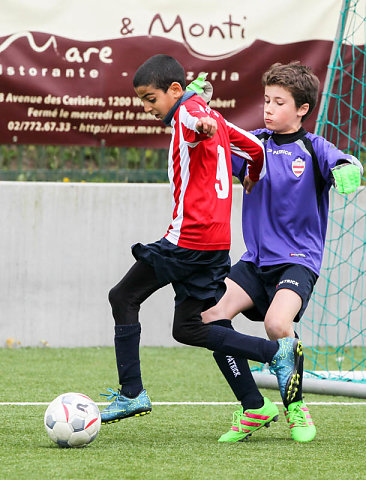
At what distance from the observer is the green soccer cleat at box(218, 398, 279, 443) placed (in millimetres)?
4191

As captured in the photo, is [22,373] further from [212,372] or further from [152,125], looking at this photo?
[152,125]

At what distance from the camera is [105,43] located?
24.3ft

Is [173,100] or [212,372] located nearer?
[173,100]

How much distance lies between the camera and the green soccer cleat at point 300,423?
4.17 meters

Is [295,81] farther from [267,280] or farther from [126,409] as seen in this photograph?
[126,409]

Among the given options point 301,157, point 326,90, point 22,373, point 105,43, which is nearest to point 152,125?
point 105,43

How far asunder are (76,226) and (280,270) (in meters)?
3.07

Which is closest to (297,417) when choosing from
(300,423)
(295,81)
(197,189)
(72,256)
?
(300,423)

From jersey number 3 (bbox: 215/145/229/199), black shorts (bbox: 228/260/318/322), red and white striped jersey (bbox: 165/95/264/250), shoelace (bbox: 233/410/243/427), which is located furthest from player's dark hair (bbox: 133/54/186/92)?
shoelace (bbox: 233/410/243/427)

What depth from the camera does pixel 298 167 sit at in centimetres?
450

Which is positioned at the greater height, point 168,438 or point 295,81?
point 295,81

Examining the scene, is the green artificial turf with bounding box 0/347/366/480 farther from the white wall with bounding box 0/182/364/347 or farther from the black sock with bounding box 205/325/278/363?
the white wall with bounding box 0/182/364/347

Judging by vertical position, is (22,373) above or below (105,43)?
below

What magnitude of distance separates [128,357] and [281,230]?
92 cm
